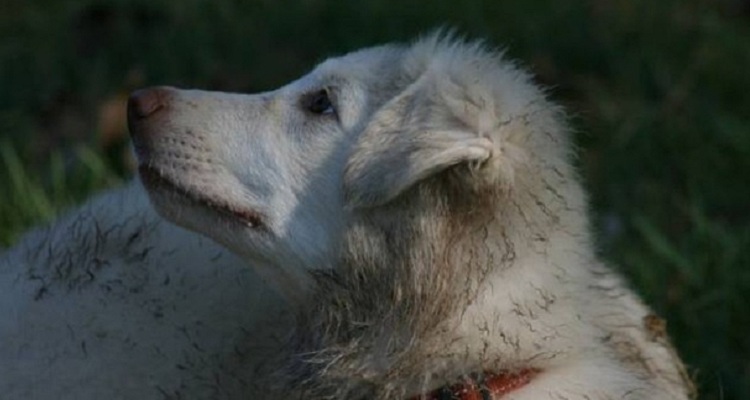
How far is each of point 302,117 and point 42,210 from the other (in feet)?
6.58

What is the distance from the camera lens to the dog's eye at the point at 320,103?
4.88 meters

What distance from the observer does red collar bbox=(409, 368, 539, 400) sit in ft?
15.3

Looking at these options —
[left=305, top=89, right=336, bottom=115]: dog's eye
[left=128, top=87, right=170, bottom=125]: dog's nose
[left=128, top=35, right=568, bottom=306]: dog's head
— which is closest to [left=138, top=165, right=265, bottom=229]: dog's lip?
[left=128, top=35, right=568, bottom=306]: dog's head

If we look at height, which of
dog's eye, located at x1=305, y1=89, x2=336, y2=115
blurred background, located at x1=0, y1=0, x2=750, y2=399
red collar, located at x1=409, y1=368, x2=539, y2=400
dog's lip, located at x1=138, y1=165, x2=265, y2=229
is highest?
dog's eye, located at x1=305, y1=89, x2=336, y2=115

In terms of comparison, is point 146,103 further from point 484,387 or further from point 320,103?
point 484,387

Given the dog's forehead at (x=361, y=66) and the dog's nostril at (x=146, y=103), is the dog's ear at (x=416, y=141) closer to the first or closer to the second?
the dog's forehead at (x=361, y=66)

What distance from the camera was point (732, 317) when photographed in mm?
6320

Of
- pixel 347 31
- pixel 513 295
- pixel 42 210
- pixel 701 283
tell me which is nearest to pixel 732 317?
pixel 701 283

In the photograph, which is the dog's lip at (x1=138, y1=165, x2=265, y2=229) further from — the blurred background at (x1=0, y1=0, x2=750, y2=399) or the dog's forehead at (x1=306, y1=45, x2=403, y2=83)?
the blurred background at (x1=0, y1=0, x2=750, y2=399)

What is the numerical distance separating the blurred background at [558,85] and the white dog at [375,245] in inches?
60.0

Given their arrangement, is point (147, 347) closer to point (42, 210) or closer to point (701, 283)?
point (42, 210)

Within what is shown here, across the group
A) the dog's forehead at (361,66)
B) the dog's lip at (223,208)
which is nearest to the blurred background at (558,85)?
the dog's forehead at (361,66)

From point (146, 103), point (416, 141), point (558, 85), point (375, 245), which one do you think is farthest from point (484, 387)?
point (558, 85)

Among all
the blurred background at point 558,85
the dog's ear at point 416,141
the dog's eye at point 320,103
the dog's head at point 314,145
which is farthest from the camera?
the blurred background at point 558,85
